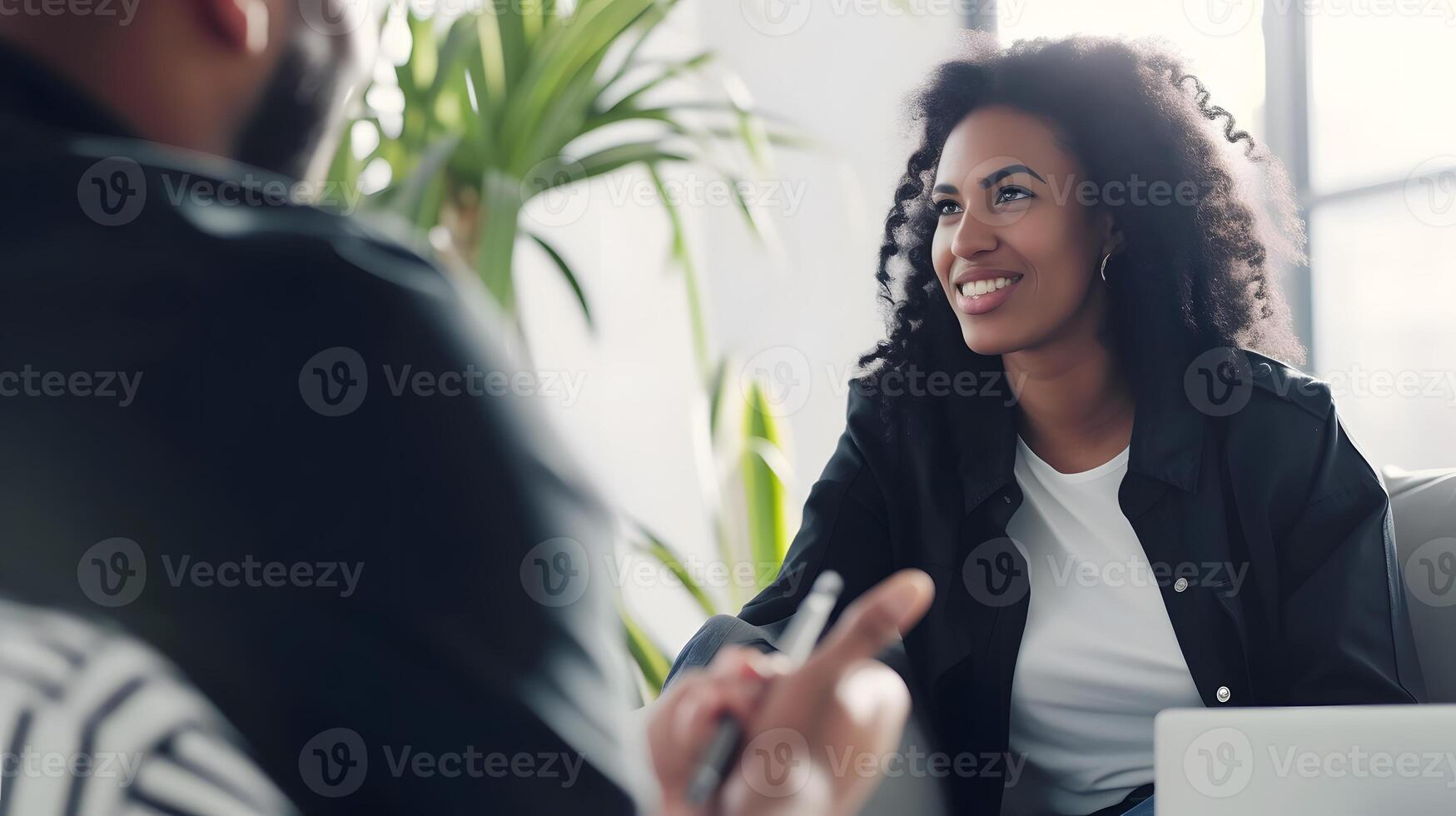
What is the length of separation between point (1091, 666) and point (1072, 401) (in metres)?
0.39

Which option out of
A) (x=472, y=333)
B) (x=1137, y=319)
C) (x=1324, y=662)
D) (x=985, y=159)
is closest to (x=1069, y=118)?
(x=985, y=159)

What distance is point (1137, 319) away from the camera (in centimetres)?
161

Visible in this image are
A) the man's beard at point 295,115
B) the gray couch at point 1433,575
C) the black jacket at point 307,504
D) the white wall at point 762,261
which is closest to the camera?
the black jacket at point 307,504

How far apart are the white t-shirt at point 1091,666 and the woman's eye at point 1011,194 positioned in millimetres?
398

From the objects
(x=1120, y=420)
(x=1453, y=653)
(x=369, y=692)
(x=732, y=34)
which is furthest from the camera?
(x=732, y=34)

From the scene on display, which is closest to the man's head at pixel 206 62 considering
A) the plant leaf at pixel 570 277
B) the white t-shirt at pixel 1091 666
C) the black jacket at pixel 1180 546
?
the black jacket at pixel 1180 546

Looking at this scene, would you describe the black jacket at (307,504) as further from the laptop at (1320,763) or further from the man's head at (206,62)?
the laptop at (1320,763)

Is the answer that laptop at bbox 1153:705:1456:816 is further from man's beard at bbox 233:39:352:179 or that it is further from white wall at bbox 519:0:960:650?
white wall at bbox 519:0:960:650

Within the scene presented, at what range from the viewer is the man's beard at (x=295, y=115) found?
16.0 inches

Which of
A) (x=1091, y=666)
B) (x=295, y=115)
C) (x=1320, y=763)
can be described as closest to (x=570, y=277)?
(x=1091, y=666)

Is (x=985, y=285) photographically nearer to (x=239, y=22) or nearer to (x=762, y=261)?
(x=239, y=22)

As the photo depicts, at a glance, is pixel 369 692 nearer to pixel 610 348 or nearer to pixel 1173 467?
pixel 1173 467

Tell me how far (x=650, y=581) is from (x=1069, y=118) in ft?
6.16

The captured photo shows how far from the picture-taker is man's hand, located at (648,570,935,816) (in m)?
0.32
